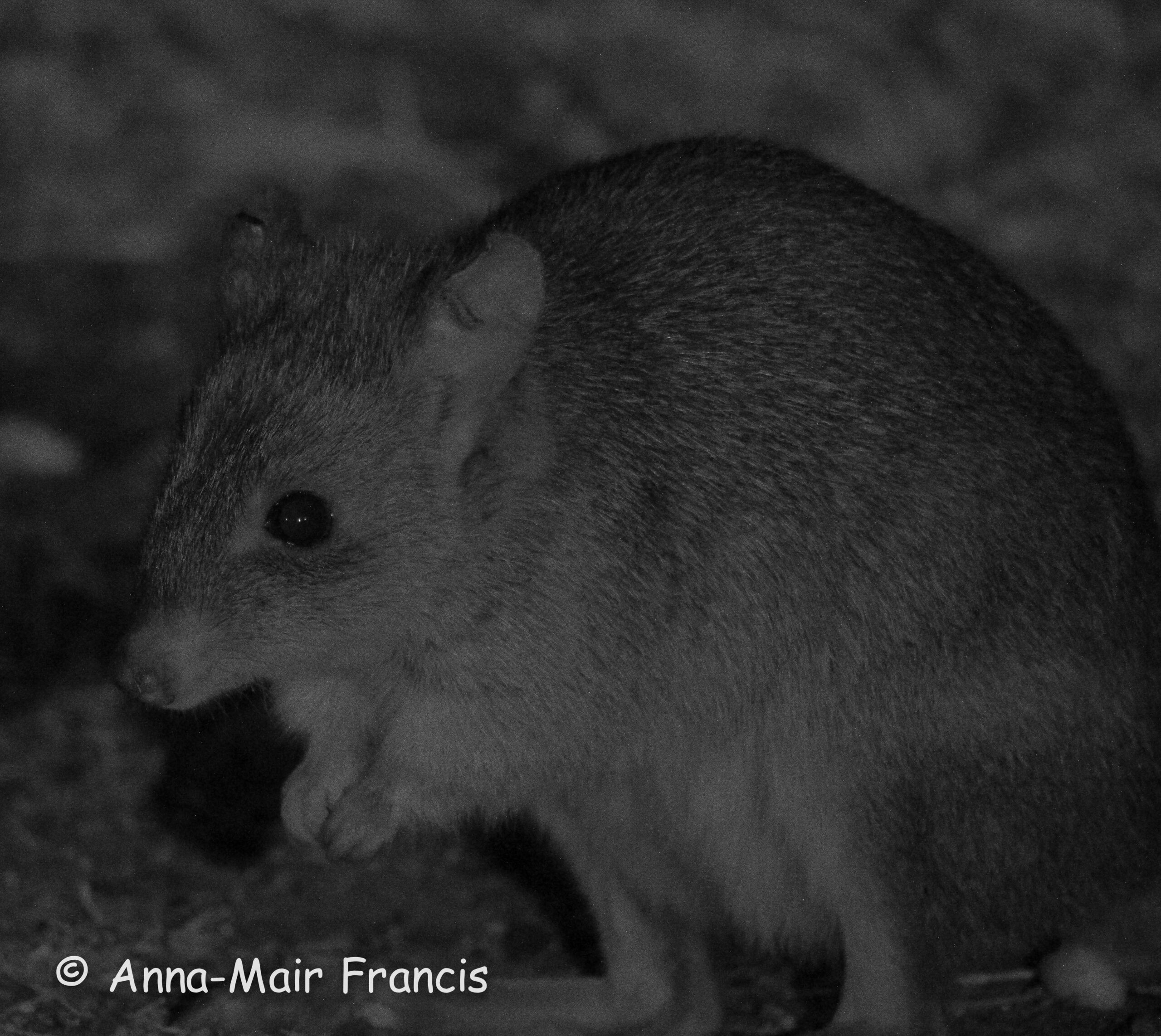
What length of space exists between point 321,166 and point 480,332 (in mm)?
5955

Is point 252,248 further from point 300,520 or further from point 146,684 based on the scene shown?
point 146,684

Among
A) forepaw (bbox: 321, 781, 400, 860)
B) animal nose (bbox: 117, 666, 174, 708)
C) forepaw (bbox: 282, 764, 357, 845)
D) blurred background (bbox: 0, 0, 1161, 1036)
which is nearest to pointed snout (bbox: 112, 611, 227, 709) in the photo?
animal nose (bbox: 117, 666, 174, 708)

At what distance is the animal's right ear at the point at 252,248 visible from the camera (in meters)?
5.15

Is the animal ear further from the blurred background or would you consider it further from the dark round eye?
the blurred background

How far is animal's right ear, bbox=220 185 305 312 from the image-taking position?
16.9 feet

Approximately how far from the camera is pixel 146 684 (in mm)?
4547

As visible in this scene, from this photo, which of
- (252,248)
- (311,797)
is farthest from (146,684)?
(252,248)

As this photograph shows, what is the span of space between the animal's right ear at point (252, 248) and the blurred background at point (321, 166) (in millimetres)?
2142

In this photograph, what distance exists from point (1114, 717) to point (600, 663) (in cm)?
128

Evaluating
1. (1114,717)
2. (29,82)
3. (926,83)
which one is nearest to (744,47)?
(926,83)

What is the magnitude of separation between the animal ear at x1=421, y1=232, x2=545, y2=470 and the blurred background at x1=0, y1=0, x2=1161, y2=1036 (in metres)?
2.21

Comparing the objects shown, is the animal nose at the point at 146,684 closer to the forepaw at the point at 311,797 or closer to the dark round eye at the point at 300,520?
the dark round eye at the point at 300,520

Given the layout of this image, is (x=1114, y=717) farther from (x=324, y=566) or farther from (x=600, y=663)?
(x=324, y=566)

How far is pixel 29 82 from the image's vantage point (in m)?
10.7
